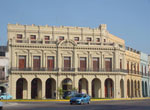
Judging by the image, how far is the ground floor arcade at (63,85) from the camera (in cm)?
5916

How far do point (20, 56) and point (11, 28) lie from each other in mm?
6751

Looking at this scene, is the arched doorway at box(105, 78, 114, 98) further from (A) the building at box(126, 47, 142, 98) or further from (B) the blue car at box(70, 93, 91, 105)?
(B) the blue car at box(70, 93, 91, 105)

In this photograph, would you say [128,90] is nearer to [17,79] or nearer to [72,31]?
[72,31]

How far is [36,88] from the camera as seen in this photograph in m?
61.6

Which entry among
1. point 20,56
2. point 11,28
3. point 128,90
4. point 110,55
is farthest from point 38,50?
point 128,90

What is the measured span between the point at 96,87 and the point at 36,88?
1148 centimetres

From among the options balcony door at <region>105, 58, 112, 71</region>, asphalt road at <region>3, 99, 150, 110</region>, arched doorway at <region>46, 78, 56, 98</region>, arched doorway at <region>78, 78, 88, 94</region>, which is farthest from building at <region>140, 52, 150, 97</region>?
asphalt road at <region>3, 99, 150, 110</region>

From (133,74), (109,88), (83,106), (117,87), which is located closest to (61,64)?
(109,88)

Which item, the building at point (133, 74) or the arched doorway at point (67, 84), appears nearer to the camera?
the arched doorway at point (67, 84)

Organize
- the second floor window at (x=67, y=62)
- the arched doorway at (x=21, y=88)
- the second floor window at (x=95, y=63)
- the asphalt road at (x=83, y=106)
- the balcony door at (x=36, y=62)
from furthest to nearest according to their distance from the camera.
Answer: the second floor window at (x=95, y=63)
the second floor window at (x=67, y=62)
the balcony door at (x=36, y=62)
the arched doorway at (x=21, y=88)
the asphalt road at (x=83, y=106)

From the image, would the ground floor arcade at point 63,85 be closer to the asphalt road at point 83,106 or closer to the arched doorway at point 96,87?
the arched doorway at point 96,87

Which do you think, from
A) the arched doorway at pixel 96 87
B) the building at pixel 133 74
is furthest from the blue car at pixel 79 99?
the building at pixel 133 74

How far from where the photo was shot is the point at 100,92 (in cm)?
6244

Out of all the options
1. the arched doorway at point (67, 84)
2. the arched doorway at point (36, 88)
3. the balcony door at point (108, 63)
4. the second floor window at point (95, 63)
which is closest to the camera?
the arched doorway at point (36, 88)
